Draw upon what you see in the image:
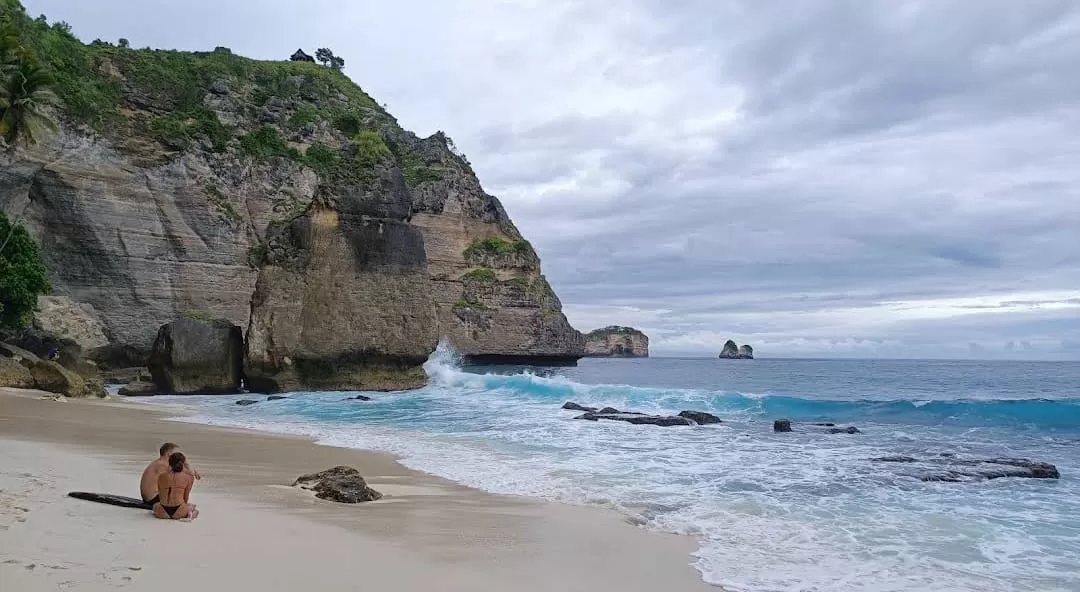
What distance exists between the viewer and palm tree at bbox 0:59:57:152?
2417cm

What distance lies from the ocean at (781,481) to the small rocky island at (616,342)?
11760 cm

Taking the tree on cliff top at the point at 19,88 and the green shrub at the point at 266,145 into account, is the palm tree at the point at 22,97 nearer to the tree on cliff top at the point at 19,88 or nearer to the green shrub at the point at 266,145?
the tree on cliff top at the point at 19,88

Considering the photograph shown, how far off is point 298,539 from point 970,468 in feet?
35.0

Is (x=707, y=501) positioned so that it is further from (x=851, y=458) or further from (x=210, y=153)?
(x=210, y=153)

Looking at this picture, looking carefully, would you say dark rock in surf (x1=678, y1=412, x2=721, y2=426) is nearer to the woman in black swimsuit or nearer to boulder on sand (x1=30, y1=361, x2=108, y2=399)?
the woman in black swimsuit

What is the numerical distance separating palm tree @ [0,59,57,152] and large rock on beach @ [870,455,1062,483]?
26404 millimetres

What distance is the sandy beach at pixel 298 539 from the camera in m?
5.02

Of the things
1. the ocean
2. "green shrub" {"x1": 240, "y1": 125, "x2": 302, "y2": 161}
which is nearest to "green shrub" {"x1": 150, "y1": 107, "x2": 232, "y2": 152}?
"green shrub" {"x1": 240, "y1": 125, "x2": 302, "y2": 161}

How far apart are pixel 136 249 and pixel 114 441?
95.6ft

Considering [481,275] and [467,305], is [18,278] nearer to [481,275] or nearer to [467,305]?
[467,305]

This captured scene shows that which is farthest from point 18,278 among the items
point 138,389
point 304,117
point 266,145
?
point 304,117

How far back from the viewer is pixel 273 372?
94.3 ft

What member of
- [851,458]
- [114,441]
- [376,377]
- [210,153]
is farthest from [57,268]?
[851,458]

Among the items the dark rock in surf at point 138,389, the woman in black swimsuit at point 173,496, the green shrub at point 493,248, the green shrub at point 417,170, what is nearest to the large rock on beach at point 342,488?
the woman in black swimsuit at point 173,496
